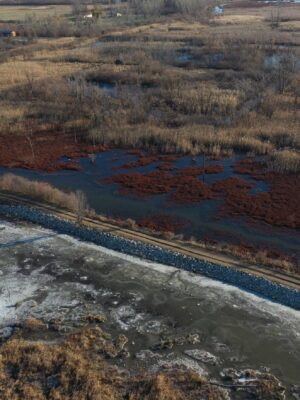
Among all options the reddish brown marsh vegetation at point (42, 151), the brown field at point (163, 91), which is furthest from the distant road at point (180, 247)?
the brown field at point (163, 91)

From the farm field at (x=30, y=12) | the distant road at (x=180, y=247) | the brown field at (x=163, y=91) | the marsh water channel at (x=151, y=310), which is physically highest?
the farm field at (x=30, y=12)

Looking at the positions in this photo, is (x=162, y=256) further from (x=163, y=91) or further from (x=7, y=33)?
(x=7, y=33)

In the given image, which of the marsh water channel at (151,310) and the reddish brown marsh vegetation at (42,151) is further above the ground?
the reddish brown marsh vegetation at (42,151)

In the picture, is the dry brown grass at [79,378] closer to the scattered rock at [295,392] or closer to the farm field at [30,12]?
the scattered rock at [295,392]

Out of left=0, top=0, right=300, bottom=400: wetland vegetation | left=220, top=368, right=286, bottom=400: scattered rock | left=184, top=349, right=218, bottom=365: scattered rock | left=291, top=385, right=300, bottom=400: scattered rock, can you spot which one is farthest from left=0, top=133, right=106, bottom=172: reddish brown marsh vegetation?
left=291, top=385, right=300, bottom=400: scattered rock

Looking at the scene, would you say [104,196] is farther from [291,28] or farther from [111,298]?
[291,28]

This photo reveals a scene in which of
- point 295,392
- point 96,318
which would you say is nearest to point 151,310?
point 96,318

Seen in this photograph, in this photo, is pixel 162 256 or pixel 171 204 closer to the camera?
pixel 162 256
